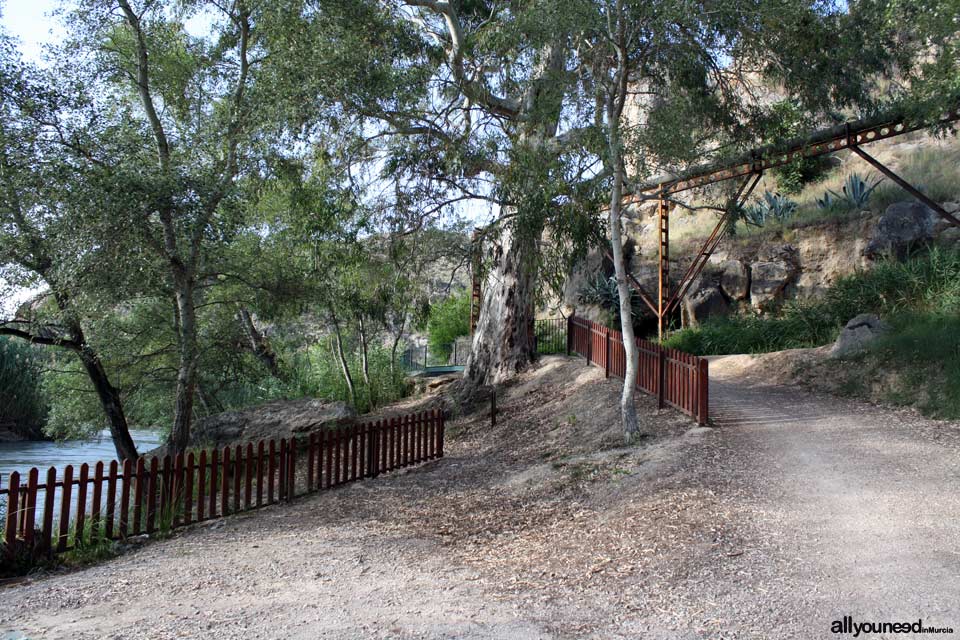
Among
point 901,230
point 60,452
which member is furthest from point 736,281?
point 60,452

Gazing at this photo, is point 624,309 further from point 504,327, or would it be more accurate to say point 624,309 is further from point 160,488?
point 504,327

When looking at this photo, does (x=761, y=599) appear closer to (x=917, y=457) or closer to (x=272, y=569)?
(x=272, y=569)

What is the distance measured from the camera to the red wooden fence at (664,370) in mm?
10453

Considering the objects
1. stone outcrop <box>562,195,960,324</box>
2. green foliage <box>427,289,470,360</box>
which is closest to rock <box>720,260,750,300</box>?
stone outcrop <box>562,195,960,324</box>

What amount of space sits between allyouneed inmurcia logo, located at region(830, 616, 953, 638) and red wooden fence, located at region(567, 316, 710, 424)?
6245 mm

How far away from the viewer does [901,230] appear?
724 inches

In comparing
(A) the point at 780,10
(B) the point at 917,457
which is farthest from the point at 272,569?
(A) the point at 780,10

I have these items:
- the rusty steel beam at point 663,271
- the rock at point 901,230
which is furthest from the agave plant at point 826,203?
the rusty steel beam at point 663,271

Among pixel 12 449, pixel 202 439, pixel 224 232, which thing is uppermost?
pixel 224 232

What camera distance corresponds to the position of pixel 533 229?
10961mm

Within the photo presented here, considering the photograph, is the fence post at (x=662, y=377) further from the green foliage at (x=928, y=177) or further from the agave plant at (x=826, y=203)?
the agave plant at (x=826, y=203)

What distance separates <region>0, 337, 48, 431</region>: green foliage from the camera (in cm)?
2664

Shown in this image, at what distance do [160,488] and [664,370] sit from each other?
25.7 ft

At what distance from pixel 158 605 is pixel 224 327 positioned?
1251 centimetres
